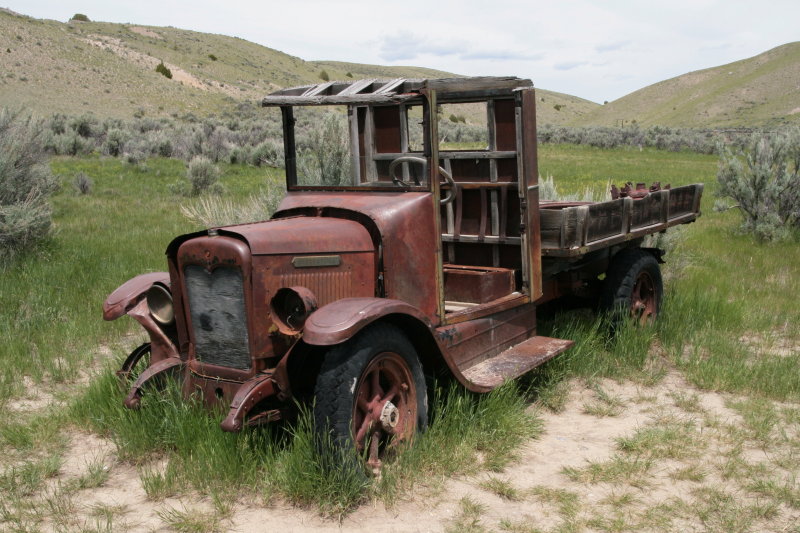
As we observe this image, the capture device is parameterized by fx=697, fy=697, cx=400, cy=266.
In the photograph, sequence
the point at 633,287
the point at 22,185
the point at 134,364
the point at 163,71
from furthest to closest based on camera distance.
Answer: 1. the point at 163,71
2. the point at 22,185
3. the point at 633,287
4. the point at 134,364

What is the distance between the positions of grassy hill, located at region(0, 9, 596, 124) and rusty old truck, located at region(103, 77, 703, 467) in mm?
24456

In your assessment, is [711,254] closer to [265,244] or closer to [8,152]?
[265,244]

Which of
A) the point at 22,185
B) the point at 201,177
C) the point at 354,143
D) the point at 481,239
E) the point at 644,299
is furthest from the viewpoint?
the point at 201,177

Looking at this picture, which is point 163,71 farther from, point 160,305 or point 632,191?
point 160,305

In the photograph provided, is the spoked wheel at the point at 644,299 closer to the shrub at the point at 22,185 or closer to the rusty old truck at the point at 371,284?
the rusty old truck at the point at 371,284

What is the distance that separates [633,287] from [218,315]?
3.77 m

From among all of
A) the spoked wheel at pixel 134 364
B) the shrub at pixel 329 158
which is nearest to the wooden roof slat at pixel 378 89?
the spoked wheel at pixel 134 364

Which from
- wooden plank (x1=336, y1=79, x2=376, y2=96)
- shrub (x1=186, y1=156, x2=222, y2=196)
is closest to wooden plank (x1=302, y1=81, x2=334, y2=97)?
wooden plank (x1=336, y1=79, x2=376, y2=96)

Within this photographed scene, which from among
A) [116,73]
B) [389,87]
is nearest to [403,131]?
[389,87]

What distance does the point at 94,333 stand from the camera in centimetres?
618

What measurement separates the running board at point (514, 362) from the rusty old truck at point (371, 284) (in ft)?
0.05

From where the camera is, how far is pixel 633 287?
6.05 meters

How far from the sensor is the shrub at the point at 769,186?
1053 cm

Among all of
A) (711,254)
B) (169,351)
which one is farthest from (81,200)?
(711,254)
